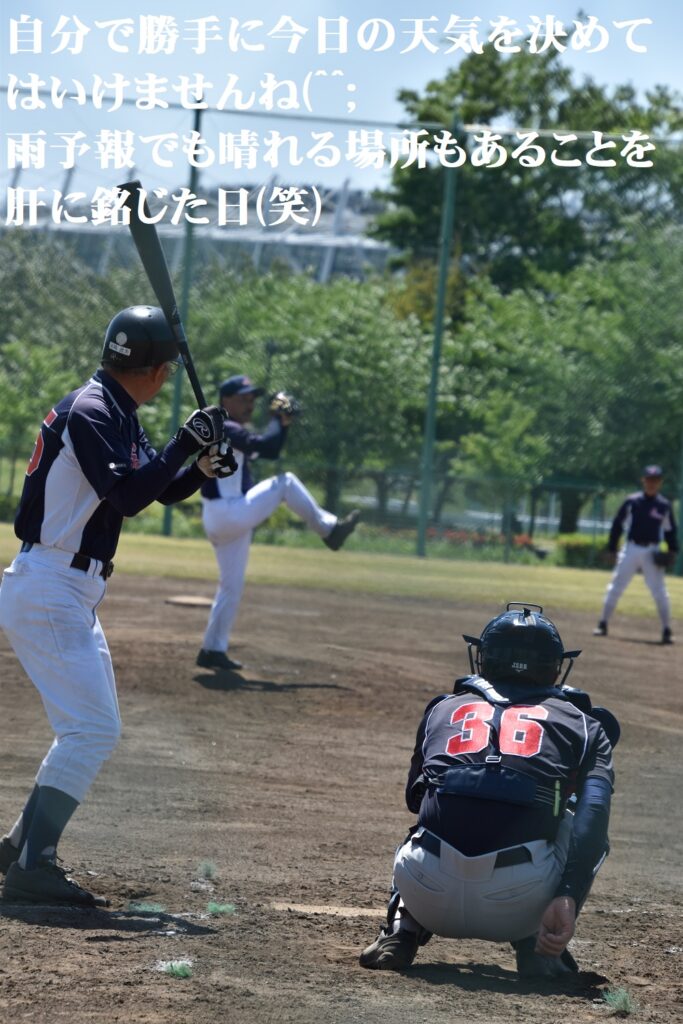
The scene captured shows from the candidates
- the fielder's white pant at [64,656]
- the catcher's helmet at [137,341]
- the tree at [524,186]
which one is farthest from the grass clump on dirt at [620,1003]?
the tree at [524,186]

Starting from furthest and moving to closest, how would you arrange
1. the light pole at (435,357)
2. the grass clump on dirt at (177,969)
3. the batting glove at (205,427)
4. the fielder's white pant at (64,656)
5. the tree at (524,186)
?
the tree at (524,186) < the light pole at (435,357) < the fielder's white pant at (64,656) < the batting glove at (205,427) < the grass clump on dirt at (177,969)

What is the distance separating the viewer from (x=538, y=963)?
178 inches

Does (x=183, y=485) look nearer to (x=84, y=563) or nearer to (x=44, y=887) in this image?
(x=84, y=563)

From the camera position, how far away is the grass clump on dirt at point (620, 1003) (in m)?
4.15

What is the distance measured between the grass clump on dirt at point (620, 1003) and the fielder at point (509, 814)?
21 cm

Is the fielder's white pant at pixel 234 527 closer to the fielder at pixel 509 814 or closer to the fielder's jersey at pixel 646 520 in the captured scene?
the fielder at pixel 509 814

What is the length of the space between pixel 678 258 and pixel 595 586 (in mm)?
16631

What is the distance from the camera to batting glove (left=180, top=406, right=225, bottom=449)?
495 centimetres

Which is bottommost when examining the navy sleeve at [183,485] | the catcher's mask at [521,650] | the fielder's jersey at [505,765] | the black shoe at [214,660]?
the black shoe at [214,660]

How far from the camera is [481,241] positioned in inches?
1903

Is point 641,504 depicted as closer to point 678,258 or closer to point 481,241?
point 678,258

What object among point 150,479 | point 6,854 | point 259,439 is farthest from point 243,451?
point 150,479

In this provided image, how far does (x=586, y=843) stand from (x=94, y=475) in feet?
6.97

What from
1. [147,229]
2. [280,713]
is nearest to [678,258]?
[280,713]
